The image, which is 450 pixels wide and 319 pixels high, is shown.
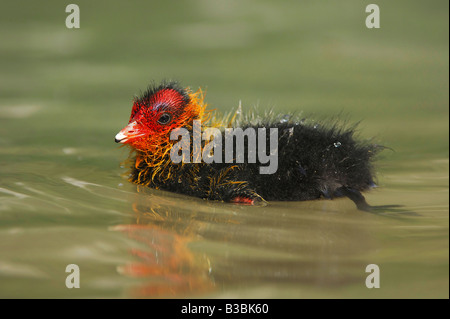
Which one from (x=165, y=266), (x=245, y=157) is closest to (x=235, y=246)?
(x=165, y=266)

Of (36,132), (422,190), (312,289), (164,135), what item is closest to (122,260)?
(312,289)

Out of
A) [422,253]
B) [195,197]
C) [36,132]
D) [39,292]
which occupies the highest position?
[36,132]

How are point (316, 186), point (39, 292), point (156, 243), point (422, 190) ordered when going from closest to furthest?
point (39, 292), point (156, 243), point (316, 186), point (422, 190)

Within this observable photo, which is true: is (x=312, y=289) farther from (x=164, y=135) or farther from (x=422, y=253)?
(x=164, y=135)

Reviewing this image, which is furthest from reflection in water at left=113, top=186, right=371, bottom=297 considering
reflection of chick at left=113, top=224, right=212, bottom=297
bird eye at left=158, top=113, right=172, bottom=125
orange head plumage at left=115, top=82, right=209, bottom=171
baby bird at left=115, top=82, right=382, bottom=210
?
bird eye at left=158, top=113, right=172, bottom=125

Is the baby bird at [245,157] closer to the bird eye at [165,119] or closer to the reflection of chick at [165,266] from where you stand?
the bird eye at [165,119]

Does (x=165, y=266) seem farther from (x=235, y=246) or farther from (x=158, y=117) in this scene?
(x=158, y=117)
